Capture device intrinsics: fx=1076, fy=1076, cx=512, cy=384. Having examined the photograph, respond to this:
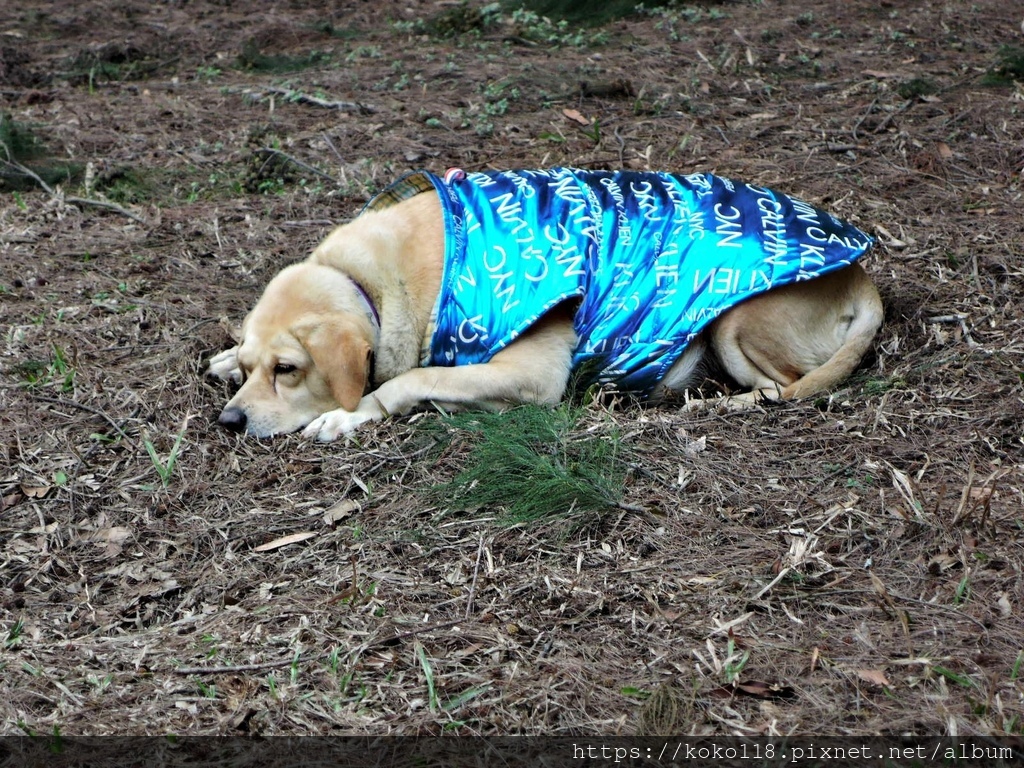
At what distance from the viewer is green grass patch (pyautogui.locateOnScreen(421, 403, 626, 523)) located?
396cm

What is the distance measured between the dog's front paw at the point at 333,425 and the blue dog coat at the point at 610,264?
1.57 ft

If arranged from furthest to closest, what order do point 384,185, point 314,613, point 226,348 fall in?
point 384,185 < point 226,348 < point 314,613

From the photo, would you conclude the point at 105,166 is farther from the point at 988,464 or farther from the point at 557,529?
the point at 988,464

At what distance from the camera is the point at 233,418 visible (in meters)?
4.62

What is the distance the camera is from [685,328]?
4.92 m

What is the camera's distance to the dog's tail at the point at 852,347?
15.9ft

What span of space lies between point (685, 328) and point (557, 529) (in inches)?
57.2

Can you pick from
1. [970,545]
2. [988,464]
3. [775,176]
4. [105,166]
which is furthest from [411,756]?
[105,166]

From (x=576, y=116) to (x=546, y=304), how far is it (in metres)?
3.09

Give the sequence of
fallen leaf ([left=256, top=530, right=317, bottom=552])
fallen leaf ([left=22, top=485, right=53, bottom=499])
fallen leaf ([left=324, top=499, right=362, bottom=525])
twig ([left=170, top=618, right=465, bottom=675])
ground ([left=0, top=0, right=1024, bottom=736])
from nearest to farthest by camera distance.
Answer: ground ([left=0, top=0, right=1024, bottom=736]) < twig ([left=170, top=618, right=465, bottom=675]) < fallen leaf ([left=256, top=530, right=317, bottom=552]) < fallen leaf ([left=324, top=499, right=362, bottom=525]) < fallen leaf ([left=22, top=485, right=53, bottom=499])

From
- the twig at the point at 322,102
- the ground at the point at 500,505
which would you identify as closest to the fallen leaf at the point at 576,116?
the ground at the point at 500,505

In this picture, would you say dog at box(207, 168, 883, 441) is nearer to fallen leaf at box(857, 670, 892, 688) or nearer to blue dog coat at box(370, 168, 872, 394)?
blue dog coat at box(370, 168, 872, 394)

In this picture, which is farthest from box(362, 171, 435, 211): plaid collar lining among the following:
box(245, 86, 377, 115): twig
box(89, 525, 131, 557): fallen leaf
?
box(245, 86, 377, 115): twig

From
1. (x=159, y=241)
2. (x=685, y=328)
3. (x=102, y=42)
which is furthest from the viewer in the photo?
(x=102, y=42)
